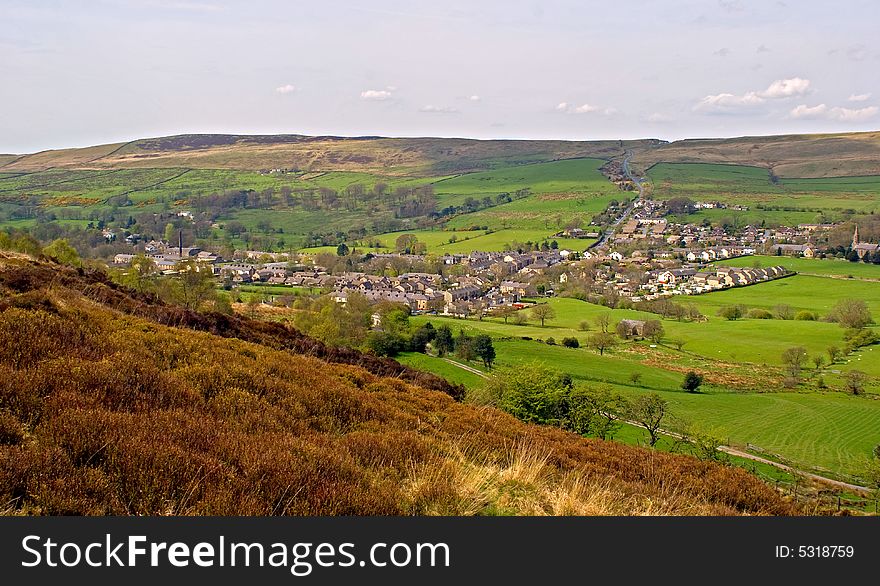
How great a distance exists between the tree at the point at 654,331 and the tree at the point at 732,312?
48.0ft

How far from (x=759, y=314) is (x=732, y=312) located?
3535mm

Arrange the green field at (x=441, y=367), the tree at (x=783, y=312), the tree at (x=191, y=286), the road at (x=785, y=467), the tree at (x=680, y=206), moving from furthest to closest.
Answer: the tree at (x=680, y=206)
the tree at (x=783, y=312)
the green field at (x=441, y=367)
the tree at (x=191, y=286)
the road at (x=785, y=467)

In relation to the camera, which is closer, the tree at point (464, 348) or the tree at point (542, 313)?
the tree at point (464, 348)

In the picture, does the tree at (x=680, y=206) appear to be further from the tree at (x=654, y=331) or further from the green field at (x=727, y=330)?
the tree at (x=654, y=331)

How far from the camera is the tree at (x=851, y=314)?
228 feet

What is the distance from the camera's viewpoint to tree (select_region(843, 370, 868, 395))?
49987mm

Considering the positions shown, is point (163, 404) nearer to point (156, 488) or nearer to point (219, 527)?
point (156, 488)

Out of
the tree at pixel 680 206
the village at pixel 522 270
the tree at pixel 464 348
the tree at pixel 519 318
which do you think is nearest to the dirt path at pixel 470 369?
the tree at pixel 464 348

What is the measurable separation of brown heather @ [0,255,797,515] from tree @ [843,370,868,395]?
160 ft

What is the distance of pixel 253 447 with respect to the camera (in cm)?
646

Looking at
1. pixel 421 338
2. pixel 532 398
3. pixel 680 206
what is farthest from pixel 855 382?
pixel 680 206

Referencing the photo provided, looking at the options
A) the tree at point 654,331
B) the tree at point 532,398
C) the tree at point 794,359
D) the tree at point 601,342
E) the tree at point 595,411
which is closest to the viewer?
the tree at point 532,398

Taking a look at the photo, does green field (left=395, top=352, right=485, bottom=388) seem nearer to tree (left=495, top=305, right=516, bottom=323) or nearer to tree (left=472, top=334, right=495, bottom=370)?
tree (left=472, top=334, right=495, bottom=370)

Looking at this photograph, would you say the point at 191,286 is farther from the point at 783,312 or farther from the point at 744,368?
the point at 783,312
